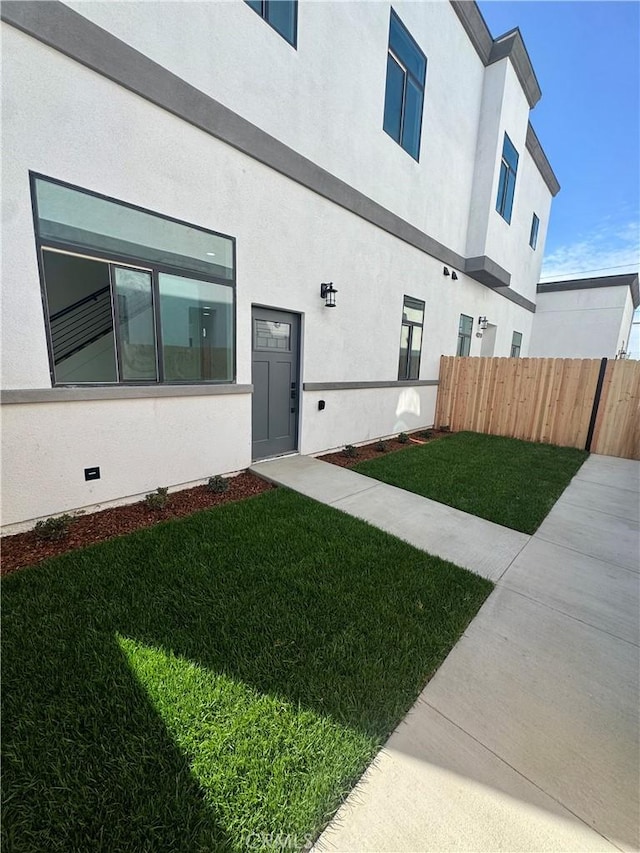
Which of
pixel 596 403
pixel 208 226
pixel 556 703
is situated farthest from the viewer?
pixel 596 403

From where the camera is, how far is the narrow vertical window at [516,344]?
14.7 m

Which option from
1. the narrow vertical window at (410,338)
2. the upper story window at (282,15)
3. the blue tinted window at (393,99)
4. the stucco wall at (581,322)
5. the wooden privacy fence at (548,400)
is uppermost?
the blue tinted window at (393,99)

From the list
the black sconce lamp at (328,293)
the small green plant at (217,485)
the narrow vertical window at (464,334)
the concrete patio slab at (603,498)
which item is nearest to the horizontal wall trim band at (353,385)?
the black sconce lamp at (328,293)

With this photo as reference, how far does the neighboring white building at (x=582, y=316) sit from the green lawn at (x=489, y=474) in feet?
36.9

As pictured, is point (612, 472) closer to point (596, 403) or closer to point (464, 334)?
point (596, 403)

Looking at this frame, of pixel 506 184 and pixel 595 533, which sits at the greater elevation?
pixel 506 184

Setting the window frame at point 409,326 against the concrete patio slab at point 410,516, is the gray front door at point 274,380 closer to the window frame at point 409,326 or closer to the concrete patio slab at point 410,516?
the concrete patio slab at point 410,516

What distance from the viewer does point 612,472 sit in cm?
636

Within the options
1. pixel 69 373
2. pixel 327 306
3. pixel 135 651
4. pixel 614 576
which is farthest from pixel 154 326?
pixel 614 576

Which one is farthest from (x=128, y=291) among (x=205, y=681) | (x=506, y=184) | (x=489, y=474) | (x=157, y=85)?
(x=506, y=184)

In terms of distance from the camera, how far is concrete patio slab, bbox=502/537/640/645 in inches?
102

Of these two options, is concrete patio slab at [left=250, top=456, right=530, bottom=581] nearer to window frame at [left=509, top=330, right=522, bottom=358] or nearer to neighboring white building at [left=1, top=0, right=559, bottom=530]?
neighboring white building at [left=1, top=0, right=559, bottom=530]

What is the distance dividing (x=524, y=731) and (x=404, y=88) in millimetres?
9645

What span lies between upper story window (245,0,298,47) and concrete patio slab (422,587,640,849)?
7093mm
